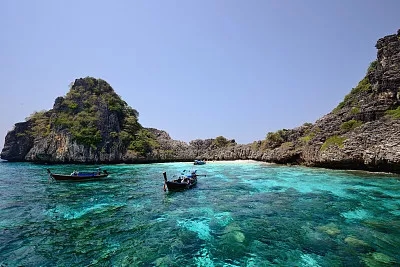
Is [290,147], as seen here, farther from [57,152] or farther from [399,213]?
[57,152]

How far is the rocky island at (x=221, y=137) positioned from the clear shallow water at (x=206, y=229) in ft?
48.6

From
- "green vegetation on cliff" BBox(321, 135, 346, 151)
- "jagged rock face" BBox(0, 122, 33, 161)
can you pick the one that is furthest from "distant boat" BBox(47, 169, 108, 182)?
"jagged rock face" BBox(0, 122, 33, 161)

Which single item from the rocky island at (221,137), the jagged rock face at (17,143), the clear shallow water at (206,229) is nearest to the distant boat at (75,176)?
the clear shallow water at (206,229)

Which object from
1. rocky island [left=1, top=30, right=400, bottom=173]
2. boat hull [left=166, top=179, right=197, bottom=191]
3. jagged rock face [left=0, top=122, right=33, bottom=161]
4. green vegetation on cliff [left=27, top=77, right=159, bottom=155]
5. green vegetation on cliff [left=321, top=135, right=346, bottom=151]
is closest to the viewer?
boat hull [left=166, top=179, right=197, bottom=191]

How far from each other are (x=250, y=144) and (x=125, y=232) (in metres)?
77.4

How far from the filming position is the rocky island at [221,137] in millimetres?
37719

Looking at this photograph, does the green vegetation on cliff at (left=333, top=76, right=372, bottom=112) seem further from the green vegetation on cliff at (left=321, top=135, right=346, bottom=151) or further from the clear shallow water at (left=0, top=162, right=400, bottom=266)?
the clear shallow water at (left=0, top=162, right=400, bottom=266)

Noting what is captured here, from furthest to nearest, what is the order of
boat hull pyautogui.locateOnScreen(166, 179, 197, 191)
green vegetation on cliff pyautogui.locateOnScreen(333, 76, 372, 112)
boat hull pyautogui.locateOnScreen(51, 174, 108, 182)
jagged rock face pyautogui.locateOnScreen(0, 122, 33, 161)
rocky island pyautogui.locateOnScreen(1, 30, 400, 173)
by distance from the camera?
jagged rock face pyautogui.locateOnScreen(0, 122, 33, 161) < green vegetation on cliff pyautogui.locateOnScreen(333, 76, 372, 112) < rocky island pyautogui.locateOnScreen(1, 30, 400, 173) < boat hull pyautogui.locateOnScreen(51, 174, 108, 182) < boat hull pyautogui.locateOnScreen(166, 179, 197, 191)

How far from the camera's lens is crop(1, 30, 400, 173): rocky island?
124ft

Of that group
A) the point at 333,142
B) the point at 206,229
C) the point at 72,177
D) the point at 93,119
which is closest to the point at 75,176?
the point at 72,177

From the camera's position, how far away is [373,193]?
22219 millimetres

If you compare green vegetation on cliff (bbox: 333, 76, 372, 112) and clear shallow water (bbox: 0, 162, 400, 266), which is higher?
green vegetation on cliff (bbox: 333, 76, 372, 112)

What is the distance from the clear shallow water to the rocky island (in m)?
14.8

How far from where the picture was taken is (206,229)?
14.3 m
